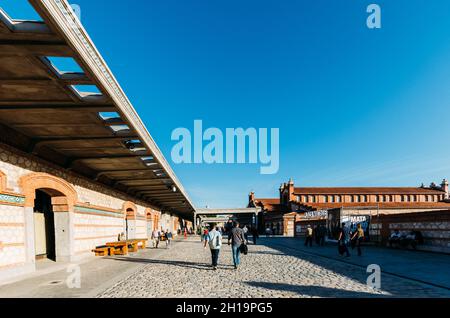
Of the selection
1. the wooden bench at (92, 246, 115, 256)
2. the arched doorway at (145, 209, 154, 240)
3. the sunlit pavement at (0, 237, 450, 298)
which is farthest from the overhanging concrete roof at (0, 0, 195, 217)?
the arched doorway at (145, 209, 154, 240)

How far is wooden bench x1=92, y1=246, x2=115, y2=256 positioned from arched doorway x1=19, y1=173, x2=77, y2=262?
6.88 ft

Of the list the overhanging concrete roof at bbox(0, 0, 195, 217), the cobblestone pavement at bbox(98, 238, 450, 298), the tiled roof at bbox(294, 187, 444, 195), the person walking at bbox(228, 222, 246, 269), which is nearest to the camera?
the overhanging concrete roof at bbox(0, 0, 195, 217)

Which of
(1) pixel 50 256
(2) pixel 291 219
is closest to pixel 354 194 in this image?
(2) pixel 291 219

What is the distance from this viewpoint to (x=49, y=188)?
11445 mm

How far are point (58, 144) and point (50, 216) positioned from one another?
510 centimetres

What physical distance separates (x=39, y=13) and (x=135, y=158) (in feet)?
31.0

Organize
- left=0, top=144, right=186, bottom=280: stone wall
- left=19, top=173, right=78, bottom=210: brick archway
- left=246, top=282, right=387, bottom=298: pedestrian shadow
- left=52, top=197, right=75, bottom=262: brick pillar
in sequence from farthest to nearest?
left=52, top=197, right=75, bottom=262: brick pillar → left=19, top=173, right=78, bottom=210: brick archway → left=0, top=144, right=186, bottom=280: stone wall → left=246, top=282, right=387, bottom=298: pedestrian shadow

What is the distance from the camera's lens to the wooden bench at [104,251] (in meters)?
15.3

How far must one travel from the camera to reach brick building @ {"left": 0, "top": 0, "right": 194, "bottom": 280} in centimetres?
509

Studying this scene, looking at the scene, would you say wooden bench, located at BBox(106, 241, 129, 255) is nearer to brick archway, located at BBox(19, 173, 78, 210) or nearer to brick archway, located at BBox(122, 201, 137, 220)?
brick archway, located at BBox(19, 173, 78, 210)

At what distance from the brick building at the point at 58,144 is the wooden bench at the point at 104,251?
0.34 m

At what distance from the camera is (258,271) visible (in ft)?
33.1

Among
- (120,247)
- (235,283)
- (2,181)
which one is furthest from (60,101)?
(120,247)

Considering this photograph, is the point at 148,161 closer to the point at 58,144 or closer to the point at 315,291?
the point at 58,144
